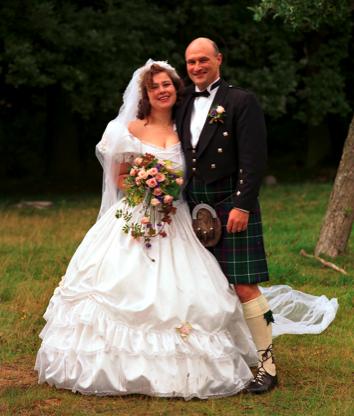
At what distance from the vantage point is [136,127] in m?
5.37

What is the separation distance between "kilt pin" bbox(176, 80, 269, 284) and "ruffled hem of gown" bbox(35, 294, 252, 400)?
53cm

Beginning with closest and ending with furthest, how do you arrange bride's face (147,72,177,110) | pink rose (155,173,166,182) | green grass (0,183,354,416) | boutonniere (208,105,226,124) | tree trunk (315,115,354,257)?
1. green grass (0,183,354,416)
2. boutonniere (208,105,226,124)
3. pink rose (155,173,166,182)
4. bride's face (147,72,177,110)
5. tree trunk (315,115,354,257)

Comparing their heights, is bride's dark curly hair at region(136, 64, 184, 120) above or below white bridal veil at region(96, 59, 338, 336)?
above

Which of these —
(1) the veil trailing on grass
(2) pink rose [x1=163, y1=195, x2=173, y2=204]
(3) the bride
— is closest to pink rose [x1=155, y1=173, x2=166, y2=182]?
(2) pink rose [x1=163, y1=195, x2=173, y2=204]

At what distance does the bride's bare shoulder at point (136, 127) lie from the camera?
5.36m

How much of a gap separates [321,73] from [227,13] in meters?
2.63

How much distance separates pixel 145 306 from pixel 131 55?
11.0 metres

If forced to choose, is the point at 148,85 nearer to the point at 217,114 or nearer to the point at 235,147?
the point at 217,114

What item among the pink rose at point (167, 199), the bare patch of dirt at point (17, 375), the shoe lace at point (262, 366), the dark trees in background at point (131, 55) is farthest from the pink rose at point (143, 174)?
the dark trees in background at point (131, 55)

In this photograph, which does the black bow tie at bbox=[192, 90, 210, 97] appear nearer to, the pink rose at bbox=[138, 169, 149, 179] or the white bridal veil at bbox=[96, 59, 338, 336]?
the white bridal veil at bbox=[96, 59, 338, 336]

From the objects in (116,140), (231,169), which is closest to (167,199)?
(231,169)

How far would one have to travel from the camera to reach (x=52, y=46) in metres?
14.8

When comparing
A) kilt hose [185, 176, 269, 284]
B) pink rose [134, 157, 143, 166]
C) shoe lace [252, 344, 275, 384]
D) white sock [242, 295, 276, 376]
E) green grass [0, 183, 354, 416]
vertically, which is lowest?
green grass [0, 183, 354, 416]

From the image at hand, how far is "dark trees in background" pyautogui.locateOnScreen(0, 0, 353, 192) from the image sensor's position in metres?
14.4
